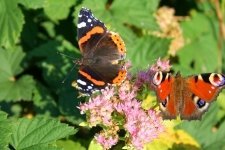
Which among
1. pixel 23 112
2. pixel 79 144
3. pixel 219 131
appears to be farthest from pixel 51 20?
pixel 219 131

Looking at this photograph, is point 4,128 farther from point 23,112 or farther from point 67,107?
point 23,112

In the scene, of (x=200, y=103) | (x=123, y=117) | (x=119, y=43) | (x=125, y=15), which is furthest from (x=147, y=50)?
(x=200, y=103)

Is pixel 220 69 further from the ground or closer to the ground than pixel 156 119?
further from the ground

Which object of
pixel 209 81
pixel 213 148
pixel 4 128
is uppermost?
pixel 209 81

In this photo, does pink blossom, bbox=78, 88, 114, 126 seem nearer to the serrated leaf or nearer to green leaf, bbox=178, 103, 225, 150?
the serrated leaf

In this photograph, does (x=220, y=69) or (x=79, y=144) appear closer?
(x=79, y=144)

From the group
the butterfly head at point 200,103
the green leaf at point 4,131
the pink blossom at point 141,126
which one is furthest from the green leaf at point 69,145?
the butterfly head at point 200,103

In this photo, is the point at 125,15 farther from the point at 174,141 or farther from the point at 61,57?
the point at 174,141

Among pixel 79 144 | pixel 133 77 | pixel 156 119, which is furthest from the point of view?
pixel 79 144
